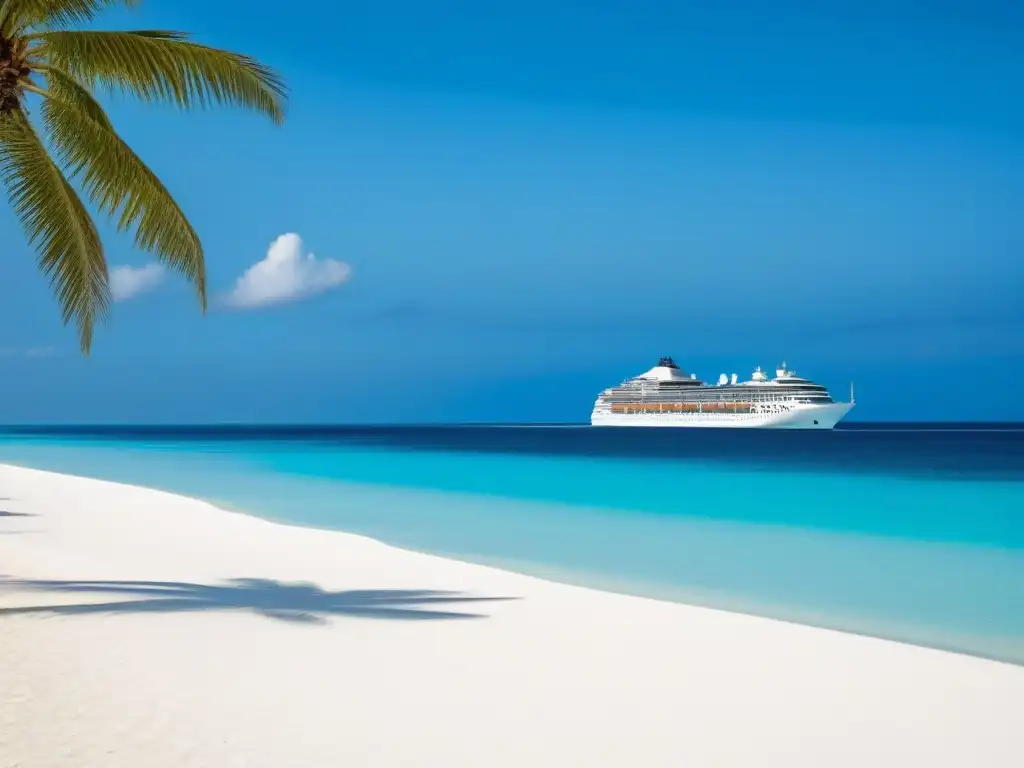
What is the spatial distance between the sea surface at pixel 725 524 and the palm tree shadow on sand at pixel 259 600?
116 inches

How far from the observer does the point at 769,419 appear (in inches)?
3135

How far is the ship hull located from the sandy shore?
73.8 m

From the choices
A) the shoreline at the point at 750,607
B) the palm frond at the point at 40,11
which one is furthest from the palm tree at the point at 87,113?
the shoreline at the point at 750,607

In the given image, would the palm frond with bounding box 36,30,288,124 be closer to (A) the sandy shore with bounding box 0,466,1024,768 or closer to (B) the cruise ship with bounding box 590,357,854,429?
(A) the sandy shore with bounding box 0,466,1024,768

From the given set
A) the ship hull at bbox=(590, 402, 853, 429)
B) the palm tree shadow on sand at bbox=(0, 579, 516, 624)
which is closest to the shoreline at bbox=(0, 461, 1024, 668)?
the palm tree shadow on sand at bbox=(0, 579, 516, 624)

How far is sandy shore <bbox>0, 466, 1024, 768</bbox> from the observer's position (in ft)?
13.2

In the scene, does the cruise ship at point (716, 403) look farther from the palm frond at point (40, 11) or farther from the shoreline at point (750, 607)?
the palm frond at point (40, 11)

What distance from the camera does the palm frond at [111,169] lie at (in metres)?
6.93

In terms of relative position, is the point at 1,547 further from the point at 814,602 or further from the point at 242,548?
the point at 814,602

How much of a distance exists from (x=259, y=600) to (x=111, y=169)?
11.7 feet

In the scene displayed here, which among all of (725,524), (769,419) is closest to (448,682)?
(725,524)

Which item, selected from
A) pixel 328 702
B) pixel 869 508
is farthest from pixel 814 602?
pixel 869 508

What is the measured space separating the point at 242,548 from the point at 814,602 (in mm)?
6536

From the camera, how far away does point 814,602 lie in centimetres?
913
